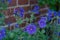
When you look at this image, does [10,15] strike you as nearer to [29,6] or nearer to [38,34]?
[29,6]

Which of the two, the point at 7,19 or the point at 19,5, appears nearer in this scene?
the point at 7,19

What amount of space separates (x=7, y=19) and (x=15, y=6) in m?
0.18

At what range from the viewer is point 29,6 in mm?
2256

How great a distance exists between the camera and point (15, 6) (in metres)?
1.99

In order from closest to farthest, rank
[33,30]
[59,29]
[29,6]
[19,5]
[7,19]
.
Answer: [33,30] < [59,29] < [7,19] < [19,5] < [29,6]

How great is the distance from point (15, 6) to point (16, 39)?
0.69m

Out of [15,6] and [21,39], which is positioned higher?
[15,6]

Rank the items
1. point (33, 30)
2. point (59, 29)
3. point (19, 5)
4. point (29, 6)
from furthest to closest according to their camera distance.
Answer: point (29, 6) → point (19, 5) → point (59, 29) → point (33, 30)

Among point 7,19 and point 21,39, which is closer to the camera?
point 21,39

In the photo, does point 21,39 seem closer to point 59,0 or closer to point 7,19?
point 7,19

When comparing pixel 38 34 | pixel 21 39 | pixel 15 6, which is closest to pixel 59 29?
pixel 38 34

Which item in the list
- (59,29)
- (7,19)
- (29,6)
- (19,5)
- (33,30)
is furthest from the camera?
(29,6)

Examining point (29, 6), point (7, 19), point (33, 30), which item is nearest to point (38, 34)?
point (33, 30)

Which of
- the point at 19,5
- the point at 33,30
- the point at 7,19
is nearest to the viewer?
the point at 33,30
